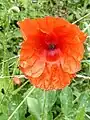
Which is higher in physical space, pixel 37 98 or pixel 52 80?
pixel 52 80

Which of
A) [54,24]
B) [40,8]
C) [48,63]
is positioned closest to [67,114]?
[48,63]

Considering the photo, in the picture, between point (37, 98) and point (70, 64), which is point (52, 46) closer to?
point (70, 64)

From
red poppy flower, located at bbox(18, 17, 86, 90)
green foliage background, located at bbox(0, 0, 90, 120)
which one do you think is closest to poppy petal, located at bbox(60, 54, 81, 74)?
red poppy flower, located at bbox(18, 17, 86, 90)

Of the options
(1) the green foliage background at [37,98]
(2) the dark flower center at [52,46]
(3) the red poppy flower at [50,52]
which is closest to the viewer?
(3) the red poppy flower at [50,52]

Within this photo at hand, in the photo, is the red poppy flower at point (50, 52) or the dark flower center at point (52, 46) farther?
the dark flower center at point (52, 46)

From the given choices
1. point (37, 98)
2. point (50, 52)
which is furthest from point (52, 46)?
point (37, 98)

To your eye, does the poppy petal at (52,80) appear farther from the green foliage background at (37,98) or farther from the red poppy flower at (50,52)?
the green foliage background at (37,98)

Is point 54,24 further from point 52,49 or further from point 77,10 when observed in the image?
point 77,10

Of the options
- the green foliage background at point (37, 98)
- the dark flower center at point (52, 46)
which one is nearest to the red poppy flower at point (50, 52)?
the dark flower center at point (52, 46)
